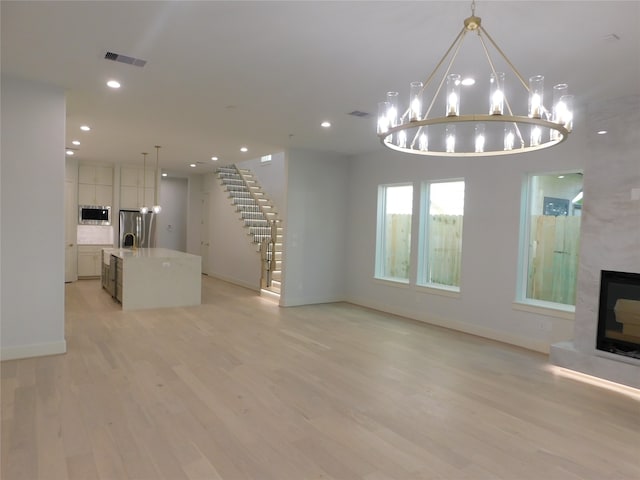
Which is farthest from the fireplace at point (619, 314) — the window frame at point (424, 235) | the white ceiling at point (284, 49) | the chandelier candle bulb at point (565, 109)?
the window frame at point (424, 235)

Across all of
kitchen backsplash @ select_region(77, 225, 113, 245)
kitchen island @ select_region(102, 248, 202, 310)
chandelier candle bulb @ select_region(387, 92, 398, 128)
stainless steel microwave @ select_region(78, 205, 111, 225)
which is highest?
chandelier candle bulb @ select_region(387, 92, 398, 128)

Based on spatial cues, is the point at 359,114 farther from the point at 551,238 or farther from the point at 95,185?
the point at 95,185

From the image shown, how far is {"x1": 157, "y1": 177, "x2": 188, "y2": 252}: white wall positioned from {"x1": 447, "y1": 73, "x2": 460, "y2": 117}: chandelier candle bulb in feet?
39.2

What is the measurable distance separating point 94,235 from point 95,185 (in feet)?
4.06

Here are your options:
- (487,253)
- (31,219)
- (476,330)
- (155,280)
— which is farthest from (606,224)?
(155,280)

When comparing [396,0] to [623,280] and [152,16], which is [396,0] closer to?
[152,16]

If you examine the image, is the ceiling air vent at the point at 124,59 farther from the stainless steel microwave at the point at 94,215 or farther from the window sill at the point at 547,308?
the stainless steel microwave at the point at 94,215

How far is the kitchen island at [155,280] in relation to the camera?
6.99 metres

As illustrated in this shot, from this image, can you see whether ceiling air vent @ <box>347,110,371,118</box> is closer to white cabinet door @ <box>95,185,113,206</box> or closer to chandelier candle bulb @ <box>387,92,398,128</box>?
chandelier candle bulb @ <box>387,92,398,128</box>

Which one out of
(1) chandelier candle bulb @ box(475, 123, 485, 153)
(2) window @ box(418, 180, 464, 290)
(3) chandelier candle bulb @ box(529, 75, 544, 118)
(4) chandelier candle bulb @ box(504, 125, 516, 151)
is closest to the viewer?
(3) chandelier candle bulb @ box(529, 75, 544, 118)

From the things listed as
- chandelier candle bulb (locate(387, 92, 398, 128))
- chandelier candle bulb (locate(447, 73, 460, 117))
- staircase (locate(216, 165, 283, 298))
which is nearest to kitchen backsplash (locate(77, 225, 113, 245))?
staircase (locate(216, 165, 283, 298))

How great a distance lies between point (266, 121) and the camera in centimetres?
571

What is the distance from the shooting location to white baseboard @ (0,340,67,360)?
4.30 meters

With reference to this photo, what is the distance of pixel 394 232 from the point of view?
25.3 ft
